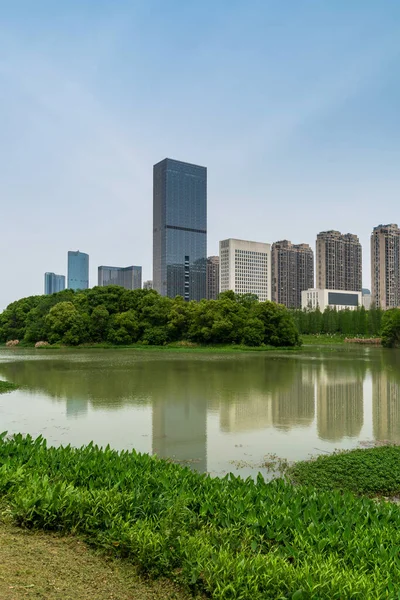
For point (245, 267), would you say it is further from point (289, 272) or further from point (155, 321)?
point (155, 321)

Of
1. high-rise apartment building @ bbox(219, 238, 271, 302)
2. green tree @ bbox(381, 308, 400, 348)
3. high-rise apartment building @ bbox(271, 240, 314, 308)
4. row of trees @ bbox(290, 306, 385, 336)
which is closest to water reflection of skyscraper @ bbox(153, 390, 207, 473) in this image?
green tree @ bbox(381, 308, 400, 348)

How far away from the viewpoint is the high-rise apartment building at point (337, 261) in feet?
446

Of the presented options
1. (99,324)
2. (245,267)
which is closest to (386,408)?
(99,324)

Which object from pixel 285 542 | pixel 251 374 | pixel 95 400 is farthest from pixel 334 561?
pixel 251 374

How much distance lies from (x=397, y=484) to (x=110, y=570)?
15.4ft

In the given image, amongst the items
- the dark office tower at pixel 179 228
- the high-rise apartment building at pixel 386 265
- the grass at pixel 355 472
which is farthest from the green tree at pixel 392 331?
the dark office tower at pixel 179 228

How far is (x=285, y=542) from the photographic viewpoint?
3.31m

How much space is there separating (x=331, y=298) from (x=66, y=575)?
417 feet

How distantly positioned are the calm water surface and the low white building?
106115mm

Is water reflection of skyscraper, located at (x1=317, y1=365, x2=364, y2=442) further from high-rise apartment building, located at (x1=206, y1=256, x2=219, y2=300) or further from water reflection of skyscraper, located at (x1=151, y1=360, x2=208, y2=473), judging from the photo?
high-rise apartment building, located at (x1=206, y1=256, x2=219, y2=300)

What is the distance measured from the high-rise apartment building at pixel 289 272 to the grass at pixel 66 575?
15159cm

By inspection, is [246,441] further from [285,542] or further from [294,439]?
[285,542]

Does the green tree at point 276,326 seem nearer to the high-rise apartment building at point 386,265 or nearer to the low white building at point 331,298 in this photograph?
the low white building at point 331,298

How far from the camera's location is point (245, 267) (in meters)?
139
